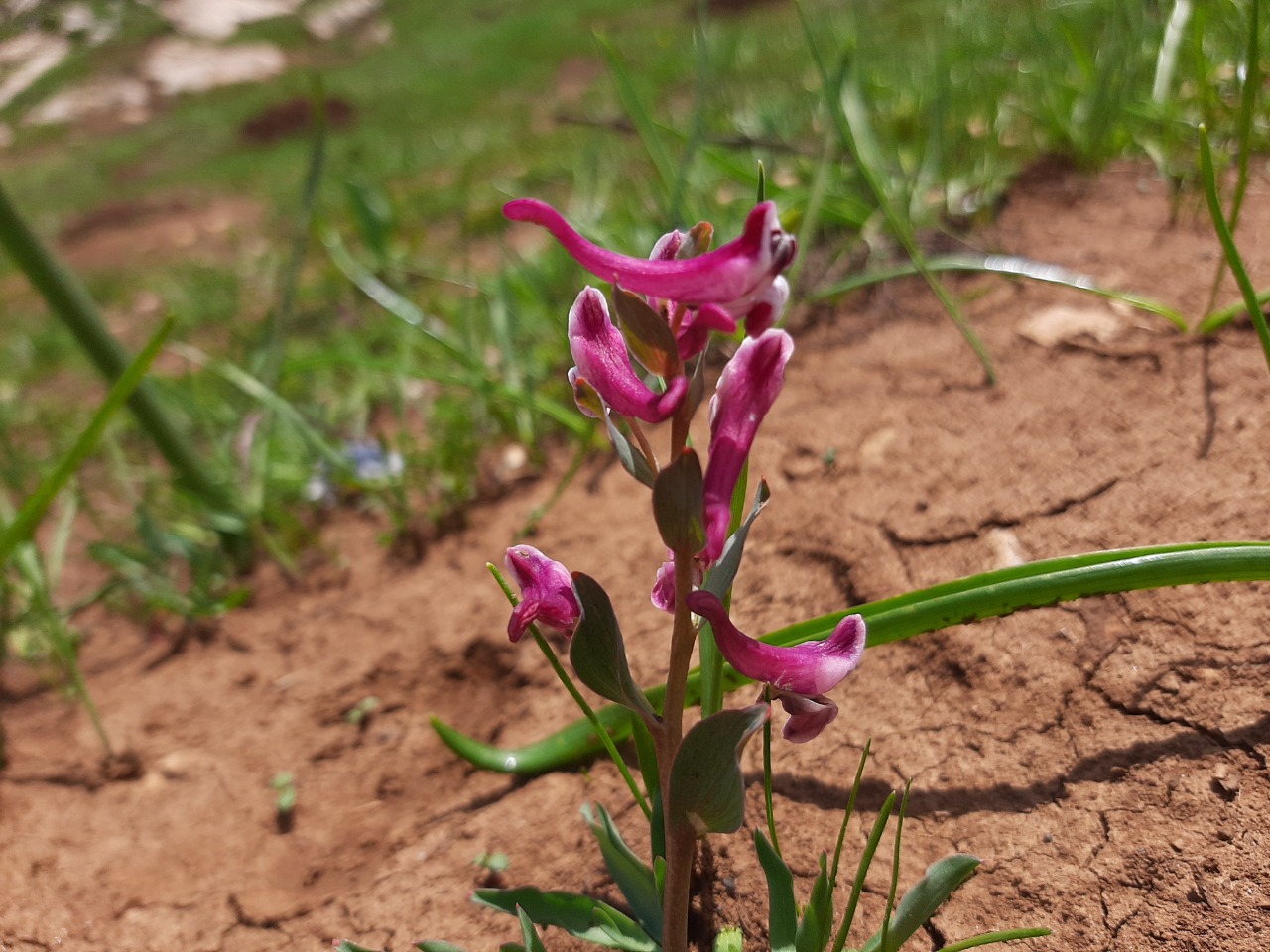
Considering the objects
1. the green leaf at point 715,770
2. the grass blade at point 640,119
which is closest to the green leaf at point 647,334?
the green leaf at point 715,770

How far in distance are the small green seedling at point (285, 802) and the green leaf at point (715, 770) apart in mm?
711

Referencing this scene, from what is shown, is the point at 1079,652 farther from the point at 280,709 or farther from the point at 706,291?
the point at 280,709

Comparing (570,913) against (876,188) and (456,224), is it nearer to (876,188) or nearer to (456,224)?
(876,188)

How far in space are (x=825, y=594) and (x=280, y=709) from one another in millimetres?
818

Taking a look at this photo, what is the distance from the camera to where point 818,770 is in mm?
976

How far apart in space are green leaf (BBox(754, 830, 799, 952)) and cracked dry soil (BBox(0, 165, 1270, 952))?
0.38 feet

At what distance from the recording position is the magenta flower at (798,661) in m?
0.63

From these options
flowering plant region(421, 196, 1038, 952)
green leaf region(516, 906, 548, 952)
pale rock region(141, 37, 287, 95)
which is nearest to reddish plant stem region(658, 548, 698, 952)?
flowering plant region(421, 196, 1038, 952)

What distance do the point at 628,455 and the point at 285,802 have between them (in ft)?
2.67

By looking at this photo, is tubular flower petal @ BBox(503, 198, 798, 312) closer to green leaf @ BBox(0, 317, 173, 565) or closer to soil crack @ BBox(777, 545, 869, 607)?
green leaf @ BBox(0, 317, 173, 565)

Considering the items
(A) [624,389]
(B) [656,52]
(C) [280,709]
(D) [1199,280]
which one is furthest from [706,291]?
(B) [656,52]

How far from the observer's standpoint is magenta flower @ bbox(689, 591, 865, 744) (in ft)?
2.07

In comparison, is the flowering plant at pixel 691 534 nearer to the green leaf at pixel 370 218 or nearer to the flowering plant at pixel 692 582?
the flowering plant at pixel 692 582

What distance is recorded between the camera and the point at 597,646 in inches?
26.0
